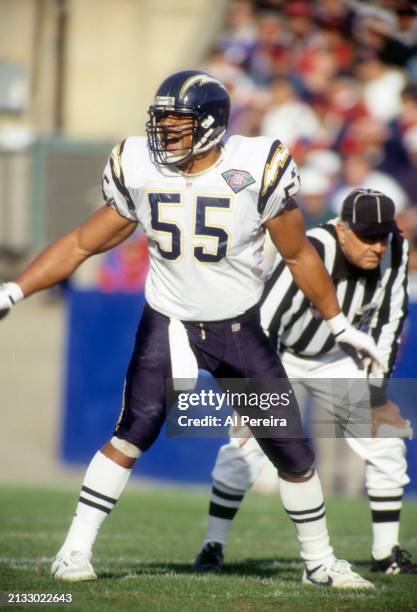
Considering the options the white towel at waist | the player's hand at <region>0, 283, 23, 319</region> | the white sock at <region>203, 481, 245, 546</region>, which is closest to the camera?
the white towel at waist

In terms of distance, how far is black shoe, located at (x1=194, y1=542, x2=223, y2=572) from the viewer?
232 inches

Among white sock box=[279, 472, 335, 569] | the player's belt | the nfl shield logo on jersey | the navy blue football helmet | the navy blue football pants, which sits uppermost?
the navy blue football helmet

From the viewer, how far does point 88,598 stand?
4629 mm

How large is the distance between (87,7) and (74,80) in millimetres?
942

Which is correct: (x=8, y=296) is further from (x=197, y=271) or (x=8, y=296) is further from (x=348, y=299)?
(x=348, y=299)

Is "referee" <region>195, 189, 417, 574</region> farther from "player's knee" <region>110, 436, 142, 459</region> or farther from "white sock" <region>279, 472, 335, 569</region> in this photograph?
"player's knee" <region>110, 436, 142, 459</region>

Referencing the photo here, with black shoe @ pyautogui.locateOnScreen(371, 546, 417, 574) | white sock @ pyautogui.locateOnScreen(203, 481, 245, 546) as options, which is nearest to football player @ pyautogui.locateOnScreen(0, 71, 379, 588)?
black shoe @ pyautogui.locateOnScreen(371, 546, 417, 574)

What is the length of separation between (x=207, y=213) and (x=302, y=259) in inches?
18.6

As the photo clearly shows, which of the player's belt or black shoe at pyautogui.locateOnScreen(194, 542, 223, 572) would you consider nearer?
the player's belt

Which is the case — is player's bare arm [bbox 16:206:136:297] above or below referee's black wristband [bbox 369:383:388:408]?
above

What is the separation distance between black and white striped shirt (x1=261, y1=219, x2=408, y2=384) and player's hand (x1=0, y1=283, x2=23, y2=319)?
4.01 ft

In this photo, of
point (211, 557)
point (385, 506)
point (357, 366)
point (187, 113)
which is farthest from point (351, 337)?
point (211, 557)

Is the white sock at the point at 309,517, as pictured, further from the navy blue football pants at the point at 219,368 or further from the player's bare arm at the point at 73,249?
the player's bare arm at the point at 73,249

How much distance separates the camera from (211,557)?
594 cm
